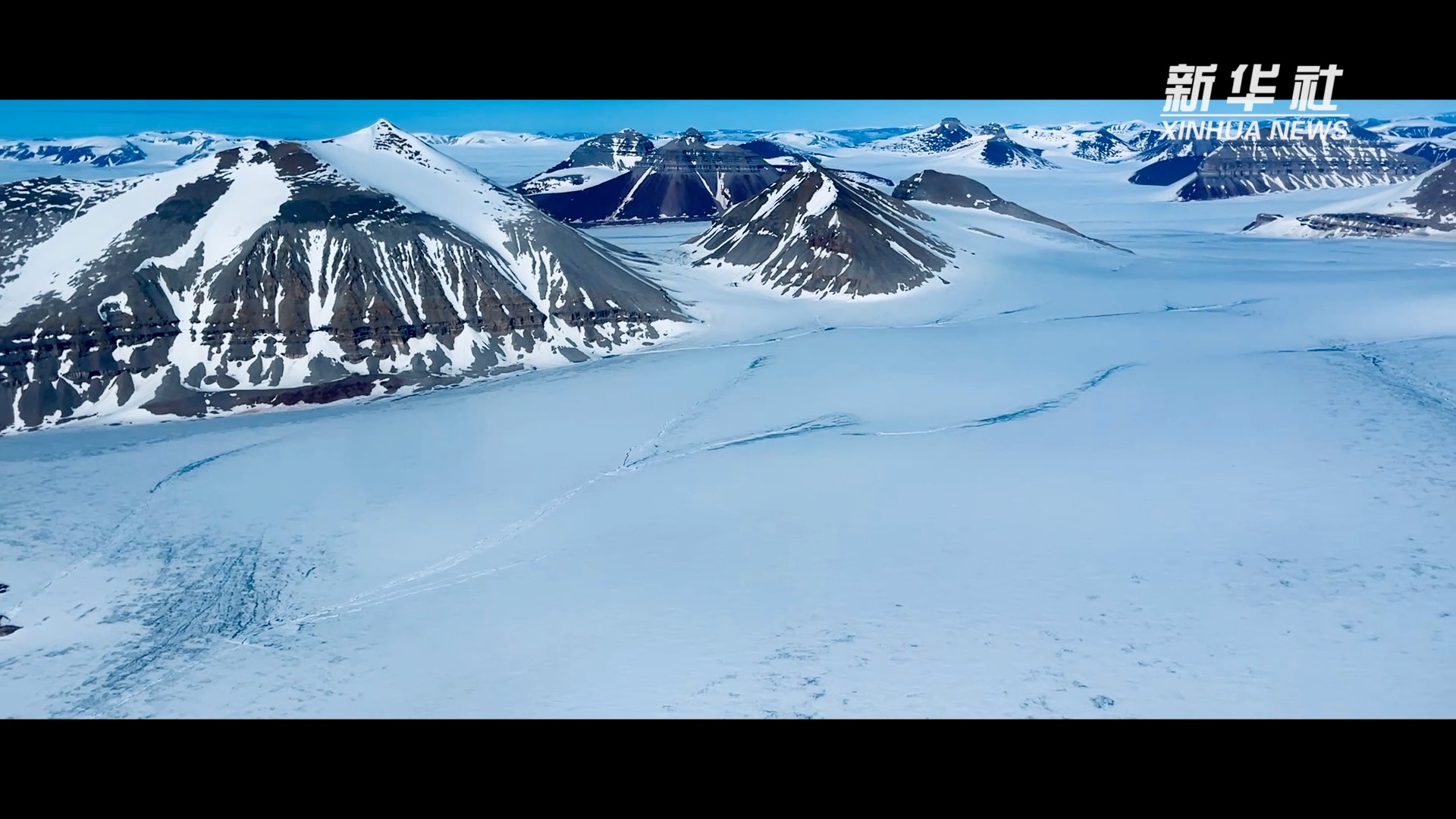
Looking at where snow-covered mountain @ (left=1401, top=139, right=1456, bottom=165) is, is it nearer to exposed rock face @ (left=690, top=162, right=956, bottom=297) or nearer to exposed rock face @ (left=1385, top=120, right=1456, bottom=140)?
exposed rock face @ (left=1385, top=120, right=1456, bottom=140)

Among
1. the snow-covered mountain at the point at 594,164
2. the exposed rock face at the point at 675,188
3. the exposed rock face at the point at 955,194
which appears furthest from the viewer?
the snow-covered mountain at the point at 594,164

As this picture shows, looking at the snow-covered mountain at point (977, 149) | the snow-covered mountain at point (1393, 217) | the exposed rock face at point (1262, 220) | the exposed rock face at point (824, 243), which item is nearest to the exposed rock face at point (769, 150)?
the snow-covered mountain at point (977, 149)

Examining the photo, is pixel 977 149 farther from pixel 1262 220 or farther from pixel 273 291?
pixel 273 291

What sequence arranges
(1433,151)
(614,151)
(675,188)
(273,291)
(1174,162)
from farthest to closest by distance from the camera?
(1174,162) → (1433,151) → (614,151) → (675,188) → (273,291)

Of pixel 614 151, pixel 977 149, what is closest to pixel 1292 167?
pixel 977 149

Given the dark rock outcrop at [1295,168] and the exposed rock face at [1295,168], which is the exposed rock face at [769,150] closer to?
the exposed rock face at [1295,168]

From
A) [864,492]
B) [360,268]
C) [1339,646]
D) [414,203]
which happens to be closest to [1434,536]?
[1339,646]
